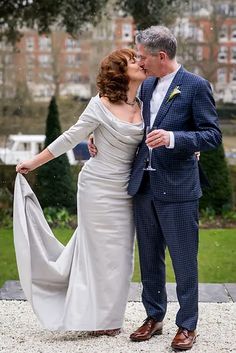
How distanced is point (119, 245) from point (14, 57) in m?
9.22

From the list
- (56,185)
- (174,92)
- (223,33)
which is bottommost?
(56,185)

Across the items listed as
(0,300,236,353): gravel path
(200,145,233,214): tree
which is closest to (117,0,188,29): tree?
(200,145,233,214): tree

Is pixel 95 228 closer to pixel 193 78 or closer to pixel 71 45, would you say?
pixel 193 78

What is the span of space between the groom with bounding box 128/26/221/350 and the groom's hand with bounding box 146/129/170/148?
2 cm

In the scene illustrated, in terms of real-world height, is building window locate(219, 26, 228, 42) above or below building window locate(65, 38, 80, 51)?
above

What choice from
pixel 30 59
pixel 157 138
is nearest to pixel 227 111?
pixel 30 59

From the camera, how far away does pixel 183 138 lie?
3.39m

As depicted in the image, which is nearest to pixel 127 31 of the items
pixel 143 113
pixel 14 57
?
pixel 14 57

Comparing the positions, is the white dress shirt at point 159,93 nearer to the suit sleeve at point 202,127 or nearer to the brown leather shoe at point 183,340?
the suit sleeve at point 202,127

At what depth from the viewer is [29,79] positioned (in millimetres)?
12414

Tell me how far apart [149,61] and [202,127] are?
17.1 inches

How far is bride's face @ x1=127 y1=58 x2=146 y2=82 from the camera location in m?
3.62

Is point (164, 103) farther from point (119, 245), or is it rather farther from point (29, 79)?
point (29, 79)

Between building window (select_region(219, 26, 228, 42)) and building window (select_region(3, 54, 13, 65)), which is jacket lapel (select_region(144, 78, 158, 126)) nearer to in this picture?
building window (select_region(219, 26, 228, 42))
